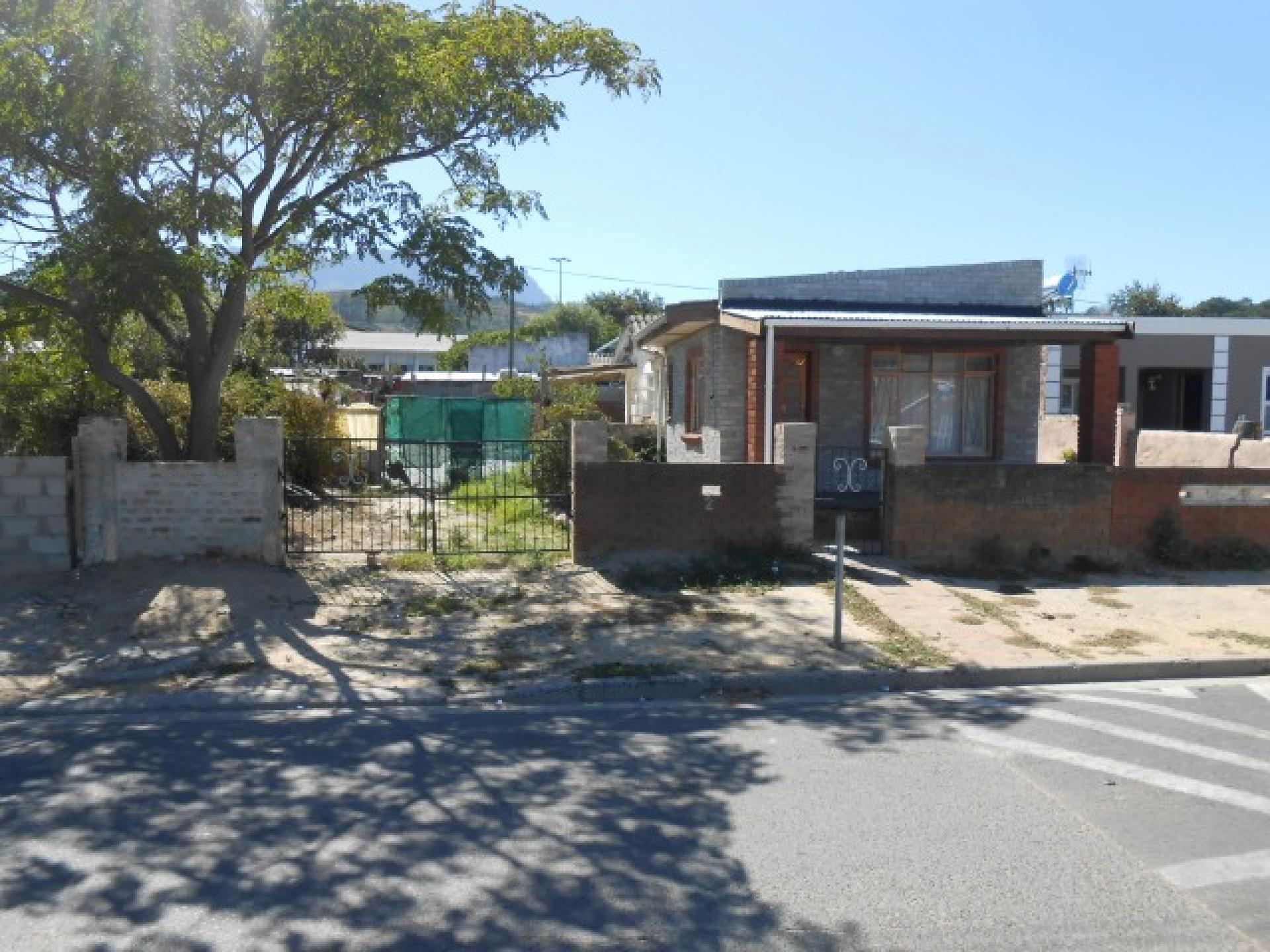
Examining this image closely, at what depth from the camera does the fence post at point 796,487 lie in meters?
12.8

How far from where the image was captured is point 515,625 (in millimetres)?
10219

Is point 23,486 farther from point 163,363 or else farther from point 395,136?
point 163,363

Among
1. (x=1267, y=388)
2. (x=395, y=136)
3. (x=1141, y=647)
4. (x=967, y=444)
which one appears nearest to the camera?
(x=1141, y=647)

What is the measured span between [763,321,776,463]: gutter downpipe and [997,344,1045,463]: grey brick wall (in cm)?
451

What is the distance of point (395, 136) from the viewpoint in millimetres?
12172

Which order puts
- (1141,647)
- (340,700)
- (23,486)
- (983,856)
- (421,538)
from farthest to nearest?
(421,538) → (23,486) → (1141,647) → (340,700) → (983,856)

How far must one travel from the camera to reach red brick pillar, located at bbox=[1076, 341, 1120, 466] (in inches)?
653

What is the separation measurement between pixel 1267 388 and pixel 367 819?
28410mm

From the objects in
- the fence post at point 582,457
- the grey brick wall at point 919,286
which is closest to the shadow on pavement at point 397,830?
the fence post at point 582,457

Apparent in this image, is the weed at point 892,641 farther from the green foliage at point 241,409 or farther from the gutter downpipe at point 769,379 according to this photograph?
the green foliage at point 241,409

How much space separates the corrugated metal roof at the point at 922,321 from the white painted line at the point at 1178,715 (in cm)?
733

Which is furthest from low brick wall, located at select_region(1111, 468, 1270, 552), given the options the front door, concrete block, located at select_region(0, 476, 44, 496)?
concrete block, located at select_region(0, 476, 44, 496)

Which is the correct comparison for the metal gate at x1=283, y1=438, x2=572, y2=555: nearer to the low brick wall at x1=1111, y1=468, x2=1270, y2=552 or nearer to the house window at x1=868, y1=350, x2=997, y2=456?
the house window at x1=868, y1=350, x2=997, y2=456

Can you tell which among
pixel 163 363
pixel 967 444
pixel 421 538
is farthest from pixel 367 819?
pixel 163 363
